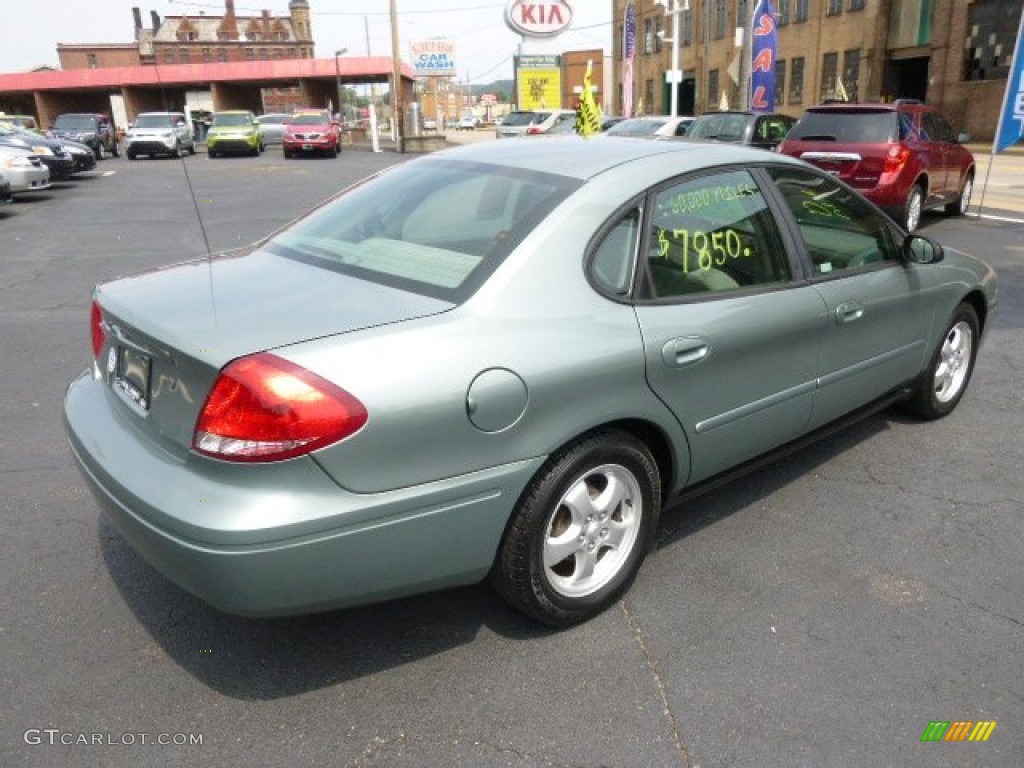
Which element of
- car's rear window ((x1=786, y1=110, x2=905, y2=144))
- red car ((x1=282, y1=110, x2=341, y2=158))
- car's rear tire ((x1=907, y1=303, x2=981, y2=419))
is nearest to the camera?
car's rear tire ((x1=907, y1=303, x2=981, y2=419))

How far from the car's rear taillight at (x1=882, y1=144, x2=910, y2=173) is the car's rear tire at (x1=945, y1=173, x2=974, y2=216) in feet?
9.25

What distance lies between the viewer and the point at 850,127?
10.8m

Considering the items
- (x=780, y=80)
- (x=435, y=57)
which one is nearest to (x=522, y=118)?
(x=780, y=80)

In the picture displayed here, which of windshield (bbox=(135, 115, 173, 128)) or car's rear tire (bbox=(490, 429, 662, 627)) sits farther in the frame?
windshield (bbox=(135, 115, 173, 128))

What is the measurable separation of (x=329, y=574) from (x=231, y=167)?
26.8m

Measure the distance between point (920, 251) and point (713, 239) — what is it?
145cm

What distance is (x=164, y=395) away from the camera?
2.42 m

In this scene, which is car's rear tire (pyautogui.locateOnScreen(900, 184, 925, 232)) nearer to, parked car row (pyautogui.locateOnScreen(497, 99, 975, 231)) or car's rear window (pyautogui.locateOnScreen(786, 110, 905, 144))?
parked car row (pyautogui.locateOnScreen(497, 99, 975, 231))

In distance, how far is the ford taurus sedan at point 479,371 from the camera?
2191 mm

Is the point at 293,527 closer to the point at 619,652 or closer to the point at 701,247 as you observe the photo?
the point at 619,652

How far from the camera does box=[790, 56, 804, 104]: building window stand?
40594 mm

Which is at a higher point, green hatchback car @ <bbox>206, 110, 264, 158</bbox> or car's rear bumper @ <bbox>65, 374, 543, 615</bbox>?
green hatchback car @ <bbox>206, 110, 264, 158</bbox>

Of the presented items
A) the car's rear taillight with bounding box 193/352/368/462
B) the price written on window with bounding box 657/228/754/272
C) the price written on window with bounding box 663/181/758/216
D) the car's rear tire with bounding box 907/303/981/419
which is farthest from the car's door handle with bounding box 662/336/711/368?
the car's rear tire with bounding box 907/303/981/419

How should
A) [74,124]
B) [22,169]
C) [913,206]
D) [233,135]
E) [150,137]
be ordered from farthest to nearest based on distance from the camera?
[233,135]
[150,137]
[74,124]
[22,169]
[913,206]
